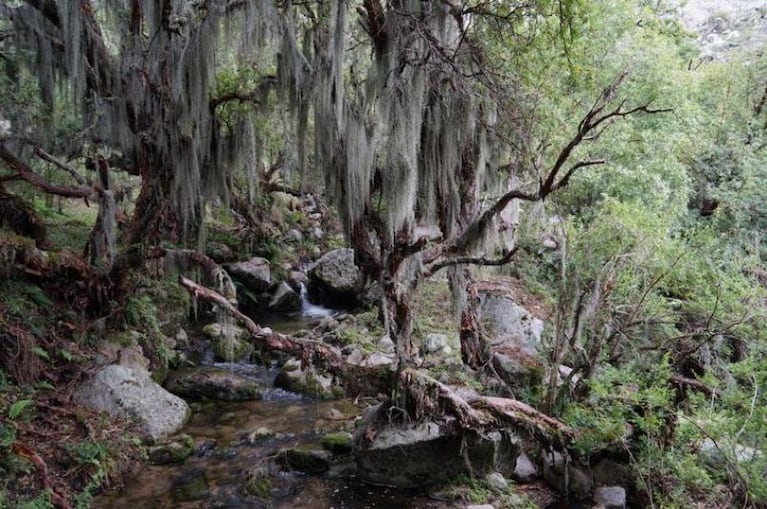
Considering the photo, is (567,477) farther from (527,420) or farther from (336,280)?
(336,280)

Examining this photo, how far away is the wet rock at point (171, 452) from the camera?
5387mm

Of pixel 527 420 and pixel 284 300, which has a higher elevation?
pixel 284 300

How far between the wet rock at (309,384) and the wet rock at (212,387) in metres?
0.40

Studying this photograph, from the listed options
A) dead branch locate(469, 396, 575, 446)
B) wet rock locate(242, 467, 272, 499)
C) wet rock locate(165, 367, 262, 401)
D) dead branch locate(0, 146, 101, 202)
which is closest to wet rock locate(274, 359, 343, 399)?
wet rock locate(165, 367, 262, 401)

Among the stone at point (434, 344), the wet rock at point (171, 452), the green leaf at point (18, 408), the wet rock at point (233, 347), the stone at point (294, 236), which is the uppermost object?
the stone at point (294, 236)

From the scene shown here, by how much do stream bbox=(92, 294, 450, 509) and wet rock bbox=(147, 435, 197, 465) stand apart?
0.21ft

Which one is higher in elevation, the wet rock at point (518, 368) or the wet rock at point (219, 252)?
the wet rock at point (219, 252)

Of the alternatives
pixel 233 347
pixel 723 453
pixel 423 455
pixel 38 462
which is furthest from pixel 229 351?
→ pixel 723 453

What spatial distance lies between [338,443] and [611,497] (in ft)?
9.02

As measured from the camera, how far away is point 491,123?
6199mm

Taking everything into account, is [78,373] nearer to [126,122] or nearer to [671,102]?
[126,122]

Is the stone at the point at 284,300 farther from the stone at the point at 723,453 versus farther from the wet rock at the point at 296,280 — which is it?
the stone at the point at 723,453

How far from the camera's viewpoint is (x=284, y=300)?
1131 cm

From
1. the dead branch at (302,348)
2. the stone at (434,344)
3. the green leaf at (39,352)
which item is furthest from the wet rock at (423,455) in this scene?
the stone at (434,344)
